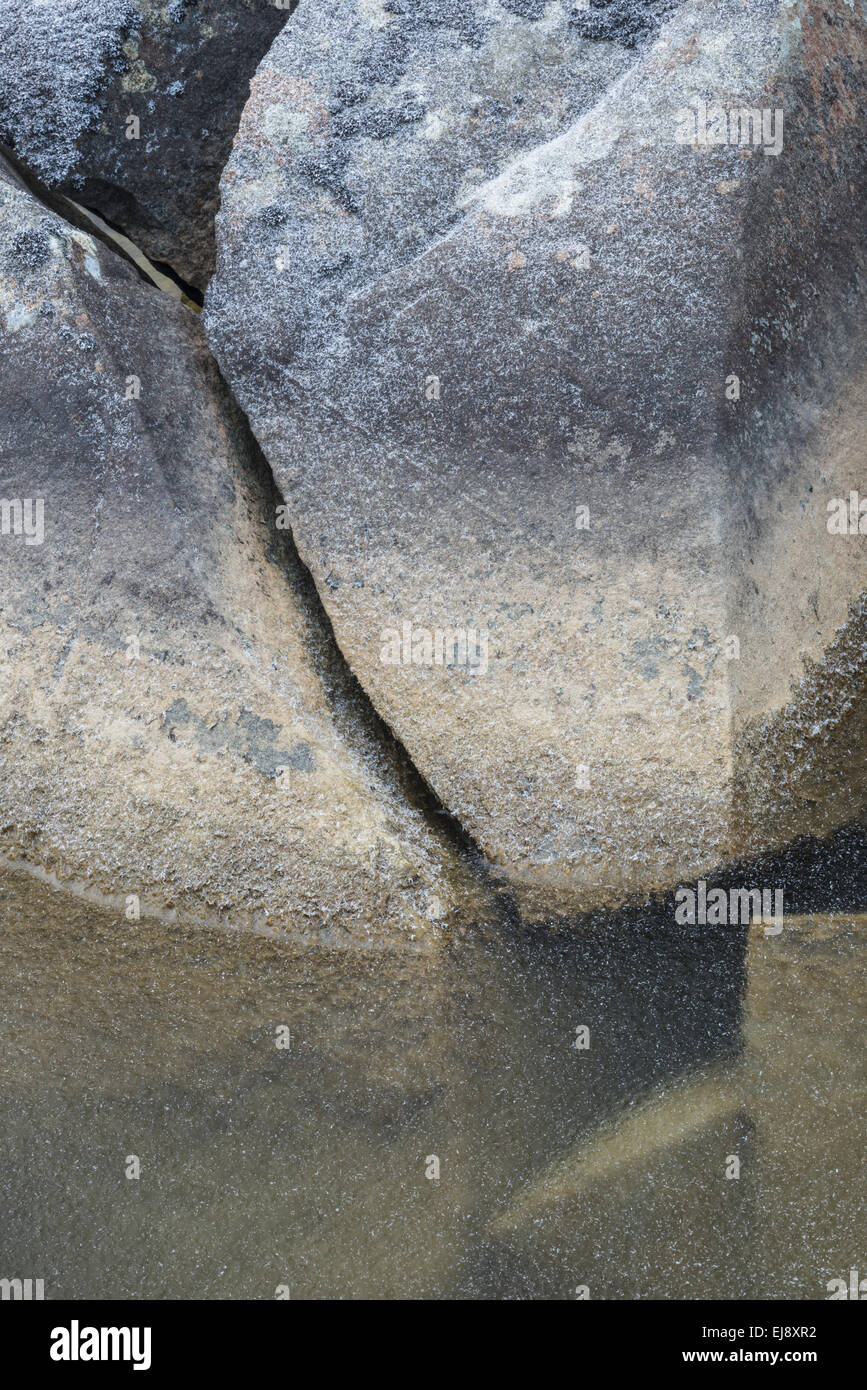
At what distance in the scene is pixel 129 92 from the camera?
282 cm

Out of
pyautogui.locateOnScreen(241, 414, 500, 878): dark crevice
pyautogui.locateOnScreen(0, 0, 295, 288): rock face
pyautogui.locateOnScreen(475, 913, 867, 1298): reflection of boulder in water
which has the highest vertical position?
pyautogui.locateOnScreen(0, 0, 295, 288): rock face

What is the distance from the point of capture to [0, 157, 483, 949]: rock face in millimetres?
2494

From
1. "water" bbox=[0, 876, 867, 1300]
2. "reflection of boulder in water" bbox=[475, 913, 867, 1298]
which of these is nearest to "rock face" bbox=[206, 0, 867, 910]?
"water" bbox=[0, 876, 867, 1300]

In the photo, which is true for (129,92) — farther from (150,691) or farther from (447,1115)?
(447,1115)

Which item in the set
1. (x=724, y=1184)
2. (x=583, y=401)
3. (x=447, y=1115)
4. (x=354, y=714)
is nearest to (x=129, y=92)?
(x=583, y=401)

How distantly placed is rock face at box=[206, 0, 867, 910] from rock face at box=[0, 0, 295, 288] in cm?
31

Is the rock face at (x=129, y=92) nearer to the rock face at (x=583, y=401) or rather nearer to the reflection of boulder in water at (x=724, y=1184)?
the rock face at (x=583, y=401)

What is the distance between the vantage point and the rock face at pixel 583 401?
245 cm

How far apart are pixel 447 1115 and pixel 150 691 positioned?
1.07 meters

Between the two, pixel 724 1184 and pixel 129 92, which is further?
pixel 129 92

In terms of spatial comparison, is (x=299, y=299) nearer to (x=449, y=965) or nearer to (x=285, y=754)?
(x=285, y=754)

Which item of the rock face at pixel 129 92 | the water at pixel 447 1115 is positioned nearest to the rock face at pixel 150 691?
the water at pixel 447 1115

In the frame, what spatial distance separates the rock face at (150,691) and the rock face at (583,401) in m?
0.17

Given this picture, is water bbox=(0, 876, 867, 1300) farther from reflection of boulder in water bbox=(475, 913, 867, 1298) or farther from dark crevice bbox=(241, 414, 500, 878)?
dark crevice bbox=(241, 414, 500, 878)
